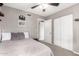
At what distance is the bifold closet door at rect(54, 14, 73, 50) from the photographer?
965 millimetres

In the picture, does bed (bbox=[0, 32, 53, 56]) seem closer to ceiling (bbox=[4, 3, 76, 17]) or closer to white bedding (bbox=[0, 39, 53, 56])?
white bedding (bbox=[0, 39, 53, 56])

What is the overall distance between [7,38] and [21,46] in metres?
0.21

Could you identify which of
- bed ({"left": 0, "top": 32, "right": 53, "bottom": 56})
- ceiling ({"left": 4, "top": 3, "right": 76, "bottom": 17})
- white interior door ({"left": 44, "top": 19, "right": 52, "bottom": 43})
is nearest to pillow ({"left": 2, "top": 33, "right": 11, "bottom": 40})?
bed ({"left": 0, "top": 32, "right": 53, "bottom": 56})

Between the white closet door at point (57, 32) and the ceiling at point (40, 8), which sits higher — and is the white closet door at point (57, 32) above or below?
below

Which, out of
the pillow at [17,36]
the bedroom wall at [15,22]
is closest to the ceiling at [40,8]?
the bedroom wall at [15,22]

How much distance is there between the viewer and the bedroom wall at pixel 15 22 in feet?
2.94

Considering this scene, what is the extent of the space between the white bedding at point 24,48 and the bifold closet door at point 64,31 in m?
0.25

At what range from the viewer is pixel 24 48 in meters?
0.89

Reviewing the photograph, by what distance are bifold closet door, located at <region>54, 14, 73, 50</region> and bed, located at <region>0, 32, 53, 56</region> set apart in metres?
0.25

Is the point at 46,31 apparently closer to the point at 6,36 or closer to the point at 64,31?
the point at 64,31

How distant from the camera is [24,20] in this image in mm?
958

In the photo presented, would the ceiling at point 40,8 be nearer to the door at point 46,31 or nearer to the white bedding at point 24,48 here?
the door at point 46,31

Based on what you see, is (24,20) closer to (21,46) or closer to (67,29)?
(21,46)

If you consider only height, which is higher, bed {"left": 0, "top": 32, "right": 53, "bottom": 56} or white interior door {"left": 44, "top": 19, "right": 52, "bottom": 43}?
white interior door {"left": 44, "top": 19, "right": 52, "bottom": 43}
